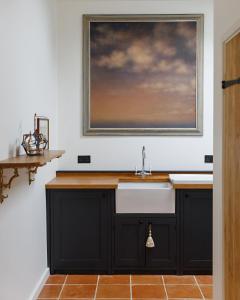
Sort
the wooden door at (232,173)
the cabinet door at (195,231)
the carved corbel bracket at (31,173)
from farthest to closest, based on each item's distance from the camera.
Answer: the cabinet door at (195,231)
the carved corbel bracket at (31,173)
the wooden door at (232,173)

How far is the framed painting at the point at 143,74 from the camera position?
12.9 ft

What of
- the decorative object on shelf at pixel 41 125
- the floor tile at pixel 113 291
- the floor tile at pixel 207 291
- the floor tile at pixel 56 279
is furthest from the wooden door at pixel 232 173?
the floor tile at pixel 56 279

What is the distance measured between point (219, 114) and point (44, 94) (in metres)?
1.79

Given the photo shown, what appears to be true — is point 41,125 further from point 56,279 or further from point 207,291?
point 207,291

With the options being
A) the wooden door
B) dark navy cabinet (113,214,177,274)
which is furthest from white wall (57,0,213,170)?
the wooden door

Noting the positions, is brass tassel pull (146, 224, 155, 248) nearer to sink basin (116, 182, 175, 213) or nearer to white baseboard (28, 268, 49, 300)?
sink basin (116, 182, 175, 213)

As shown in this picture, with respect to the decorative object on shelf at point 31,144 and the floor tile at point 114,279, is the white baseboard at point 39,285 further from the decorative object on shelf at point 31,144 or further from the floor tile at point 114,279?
the decorative object on shelf at point 31,144

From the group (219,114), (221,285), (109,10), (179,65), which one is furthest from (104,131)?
(221,285)

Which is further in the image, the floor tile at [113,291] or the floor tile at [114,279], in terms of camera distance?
the floor tile at [114,279]

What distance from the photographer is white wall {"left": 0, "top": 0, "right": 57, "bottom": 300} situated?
7.47 ft

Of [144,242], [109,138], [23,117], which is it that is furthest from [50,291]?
[109,138]

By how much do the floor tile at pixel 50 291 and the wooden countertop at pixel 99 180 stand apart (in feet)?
3.00

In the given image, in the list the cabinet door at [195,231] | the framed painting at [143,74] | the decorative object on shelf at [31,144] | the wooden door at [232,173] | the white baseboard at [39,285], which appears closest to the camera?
the wooden door at [232,173]

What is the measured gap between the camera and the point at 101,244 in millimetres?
3443
